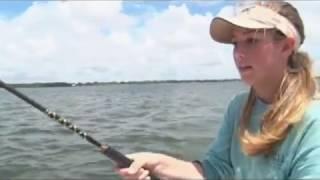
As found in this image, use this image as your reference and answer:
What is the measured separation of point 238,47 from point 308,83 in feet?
1.40

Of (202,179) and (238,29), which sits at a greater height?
(238,29)

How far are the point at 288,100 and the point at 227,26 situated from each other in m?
0.57

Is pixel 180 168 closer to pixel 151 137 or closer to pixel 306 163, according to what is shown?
pixel 306 163

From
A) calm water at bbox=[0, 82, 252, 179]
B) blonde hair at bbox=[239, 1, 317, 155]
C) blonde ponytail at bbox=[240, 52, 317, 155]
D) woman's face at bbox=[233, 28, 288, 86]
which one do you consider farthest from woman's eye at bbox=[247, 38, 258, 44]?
calm water at bbox=[0, 82, 252, 179]

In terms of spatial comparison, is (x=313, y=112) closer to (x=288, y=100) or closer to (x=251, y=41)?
(x=288, y=100)

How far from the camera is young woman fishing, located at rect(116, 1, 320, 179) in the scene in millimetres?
2953

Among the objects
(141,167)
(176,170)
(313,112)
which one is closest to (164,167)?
(176,170)

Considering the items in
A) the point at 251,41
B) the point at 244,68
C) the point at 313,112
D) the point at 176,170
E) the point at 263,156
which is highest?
the point at 251,41

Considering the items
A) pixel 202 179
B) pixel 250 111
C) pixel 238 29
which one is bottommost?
pixel 202 179

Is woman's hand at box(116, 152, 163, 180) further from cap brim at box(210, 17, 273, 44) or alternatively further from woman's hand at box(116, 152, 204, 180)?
cap brim at box(210, 17, 273, 44)

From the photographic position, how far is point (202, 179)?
372 cm

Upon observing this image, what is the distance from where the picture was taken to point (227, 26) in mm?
3256

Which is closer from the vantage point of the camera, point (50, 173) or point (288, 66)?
point (288, 66)

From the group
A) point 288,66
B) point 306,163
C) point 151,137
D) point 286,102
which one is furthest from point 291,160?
point 151,137
